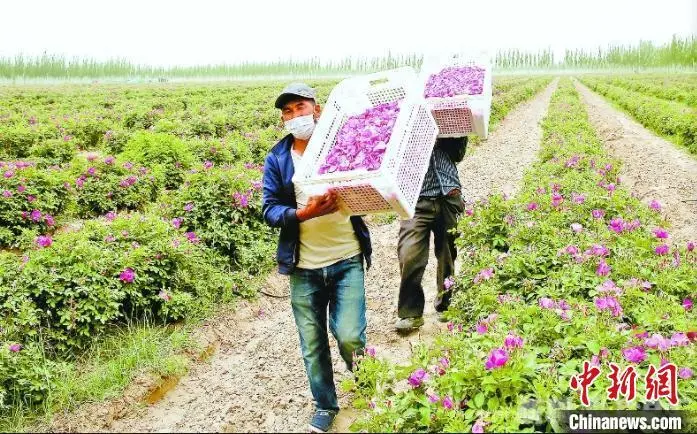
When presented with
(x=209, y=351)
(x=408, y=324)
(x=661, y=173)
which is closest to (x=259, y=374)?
(x=209, y=351)

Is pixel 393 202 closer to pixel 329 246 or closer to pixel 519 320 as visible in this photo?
pixel 329 246

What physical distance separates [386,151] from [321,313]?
3.33 ft

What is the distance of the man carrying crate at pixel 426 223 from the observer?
4395mm

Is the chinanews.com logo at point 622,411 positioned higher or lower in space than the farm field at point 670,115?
lower

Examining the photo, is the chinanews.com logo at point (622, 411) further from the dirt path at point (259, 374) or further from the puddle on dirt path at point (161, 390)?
the puddle on dirt path at point (161, 390)

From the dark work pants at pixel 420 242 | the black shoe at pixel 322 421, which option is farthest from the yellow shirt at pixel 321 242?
the dark work pants at pixel 420 242

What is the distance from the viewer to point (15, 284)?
438cm

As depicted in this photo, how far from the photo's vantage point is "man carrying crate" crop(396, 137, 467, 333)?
4.39 meters

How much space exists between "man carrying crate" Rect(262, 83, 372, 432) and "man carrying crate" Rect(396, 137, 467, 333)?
1.34 m

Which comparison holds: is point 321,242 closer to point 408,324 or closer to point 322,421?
point 322,421

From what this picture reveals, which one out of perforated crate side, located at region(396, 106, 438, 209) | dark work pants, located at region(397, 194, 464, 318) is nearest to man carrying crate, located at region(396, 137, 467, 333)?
dark work pants, located at region(397, 194, 464, 318)

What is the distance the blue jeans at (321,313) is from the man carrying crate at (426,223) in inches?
53.6

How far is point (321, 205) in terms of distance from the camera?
2.69 metres

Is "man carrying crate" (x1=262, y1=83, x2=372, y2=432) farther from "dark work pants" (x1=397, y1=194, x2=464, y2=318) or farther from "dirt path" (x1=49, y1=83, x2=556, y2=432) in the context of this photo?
"dark work pants" (x1=397, y1=194, x2=464, y2=318)
